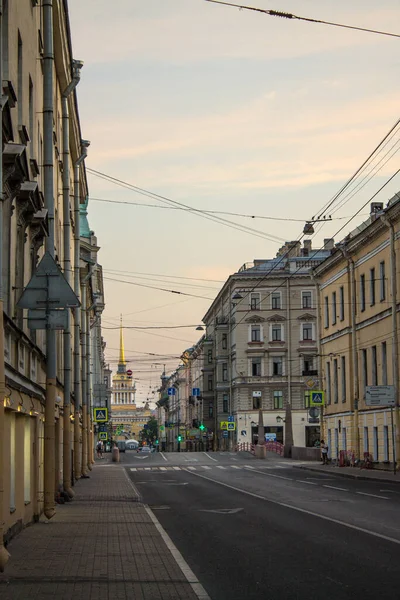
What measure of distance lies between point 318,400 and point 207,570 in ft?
153

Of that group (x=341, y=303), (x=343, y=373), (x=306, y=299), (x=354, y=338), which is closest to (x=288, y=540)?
(x=354, y=338)

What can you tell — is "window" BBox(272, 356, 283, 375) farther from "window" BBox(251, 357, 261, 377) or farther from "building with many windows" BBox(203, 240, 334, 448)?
"window" BBox(251, 357, 261, 377)

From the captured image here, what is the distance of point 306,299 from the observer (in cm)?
9956

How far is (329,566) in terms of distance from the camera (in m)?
12.8

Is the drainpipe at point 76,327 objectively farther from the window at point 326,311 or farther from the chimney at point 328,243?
the chimney at point 328,243

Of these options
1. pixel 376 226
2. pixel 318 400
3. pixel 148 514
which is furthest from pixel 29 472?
pixel 318 400

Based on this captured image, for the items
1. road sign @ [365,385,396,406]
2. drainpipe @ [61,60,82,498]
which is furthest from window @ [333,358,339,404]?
drainpipe @ [61,60,82,498]

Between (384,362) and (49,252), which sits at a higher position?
(49,252)

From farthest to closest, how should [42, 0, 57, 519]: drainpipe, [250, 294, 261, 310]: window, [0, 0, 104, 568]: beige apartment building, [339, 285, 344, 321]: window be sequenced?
[250, 294, 261, 310]: window → [339, 285, 344, 321]: window → [42, 0, 57, 519]: drainpipe → [0, 0, 104, 568]: beige apartment building

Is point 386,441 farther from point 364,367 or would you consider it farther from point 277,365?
point 277,365

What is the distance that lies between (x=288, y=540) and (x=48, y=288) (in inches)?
222

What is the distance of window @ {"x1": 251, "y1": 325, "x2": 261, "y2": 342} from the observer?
99.2 m

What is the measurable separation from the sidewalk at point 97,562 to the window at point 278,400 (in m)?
76.4

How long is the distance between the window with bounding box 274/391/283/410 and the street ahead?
216 feet
